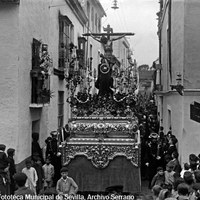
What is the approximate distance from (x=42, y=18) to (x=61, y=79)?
13.6 feet

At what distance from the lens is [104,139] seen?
978cm

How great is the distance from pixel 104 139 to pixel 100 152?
40 cm

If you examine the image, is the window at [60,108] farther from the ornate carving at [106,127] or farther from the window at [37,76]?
the ornate carving at [106,127]

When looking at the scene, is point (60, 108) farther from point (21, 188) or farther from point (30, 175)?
point (21, 188)

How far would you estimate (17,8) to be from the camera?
10.4 m

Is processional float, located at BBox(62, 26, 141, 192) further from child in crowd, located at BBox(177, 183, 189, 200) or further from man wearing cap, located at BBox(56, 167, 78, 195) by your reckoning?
child in crowd, located at BBox(177, 183, 189, 200)

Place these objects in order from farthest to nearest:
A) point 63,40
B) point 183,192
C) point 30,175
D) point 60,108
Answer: point 60,108
point 63,40
point 30,175
point 183,192

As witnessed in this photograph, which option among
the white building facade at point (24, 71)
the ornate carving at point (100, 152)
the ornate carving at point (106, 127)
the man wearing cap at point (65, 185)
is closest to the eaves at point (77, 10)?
the white building facade at point (24, 71)

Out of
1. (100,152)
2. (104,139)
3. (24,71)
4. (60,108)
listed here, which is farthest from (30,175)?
(60,108)

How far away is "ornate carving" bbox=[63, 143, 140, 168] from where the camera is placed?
370 inches

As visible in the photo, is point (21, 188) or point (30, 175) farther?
point (30, 175)

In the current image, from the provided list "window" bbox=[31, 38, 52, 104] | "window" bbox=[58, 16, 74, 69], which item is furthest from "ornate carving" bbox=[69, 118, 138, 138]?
"window" bbox=[58, 16, 74, 69]

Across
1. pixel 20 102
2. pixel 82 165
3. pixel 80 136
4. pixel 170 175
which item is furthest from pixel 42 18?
pixel 170 175

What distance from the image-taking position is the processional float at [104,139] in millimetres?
9453
